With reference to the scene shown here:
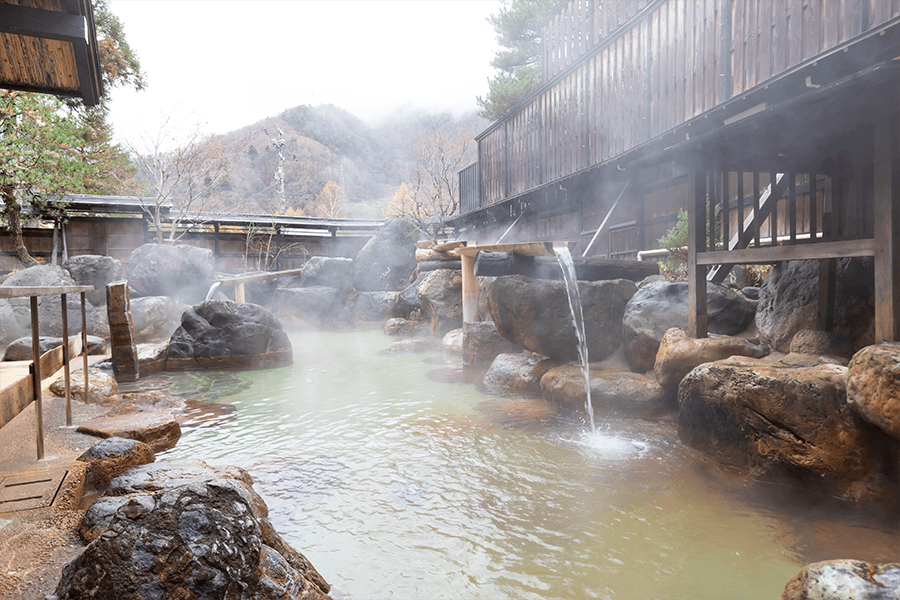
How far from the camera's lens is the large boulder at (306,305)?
1695 centimetres

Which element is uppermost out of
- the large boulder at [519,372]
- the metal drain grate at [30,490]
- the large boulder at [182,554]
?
the large boulder at [182,554]

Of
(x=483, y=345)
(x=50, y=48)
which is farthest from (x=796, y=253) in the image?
(x=50, y=48)

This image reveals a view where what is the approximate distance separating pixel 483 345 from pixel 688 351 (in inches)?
166

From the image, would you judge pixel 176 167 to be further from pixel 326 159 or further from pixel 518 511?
pixel 326 159

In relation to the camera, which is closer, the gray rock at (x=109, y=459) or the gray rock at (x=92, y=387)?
the gray rock at (x=109, y=459)

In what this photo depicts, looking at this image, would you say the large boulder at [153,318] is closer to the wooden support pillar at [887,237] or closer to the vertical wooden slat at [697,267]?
the vertical wooden slat at [697,267]

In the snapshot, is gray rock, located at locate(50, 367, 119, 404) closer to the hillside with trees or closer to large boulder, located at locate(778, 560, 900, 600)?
large boulder, located at locate(778, 560, 900, 600)

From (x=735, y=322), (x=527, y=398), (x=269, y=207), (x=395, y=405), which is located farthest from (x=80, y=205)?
(x=269, y=207)

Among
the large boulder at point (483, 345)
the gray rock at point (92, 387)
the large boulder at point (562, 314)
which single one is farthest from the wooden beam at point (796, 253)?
the gray rock at point (92, 387)

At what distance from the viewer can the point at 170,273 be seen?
1516 cm

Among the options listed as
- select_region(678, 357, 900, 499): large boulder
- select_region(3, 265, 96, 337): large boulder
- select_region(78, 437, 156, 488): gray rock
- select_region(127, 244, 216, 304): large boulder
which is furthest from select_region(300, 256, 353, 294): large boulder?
select_region(678, 357, 900, 499): large boulder

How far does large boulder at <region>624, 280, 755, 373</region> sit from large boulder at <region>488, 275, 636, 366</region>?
657 millimetres

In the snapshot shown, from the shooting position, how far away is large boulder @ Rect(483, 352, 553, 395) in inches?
278

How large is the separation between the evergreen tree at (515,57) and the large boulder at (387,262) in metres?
6.59
